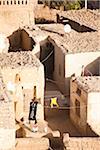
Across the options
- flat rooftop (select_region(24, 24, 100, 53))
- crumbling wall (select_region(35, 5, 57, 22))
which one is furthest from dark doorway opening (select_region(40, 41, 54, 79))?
crumbling wall (select_region(35, 5, 57, 22))

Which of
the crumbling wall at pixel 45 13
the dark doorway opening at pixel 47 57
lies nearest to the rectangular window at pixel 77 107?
the dark doorway opening at pixel 47 57

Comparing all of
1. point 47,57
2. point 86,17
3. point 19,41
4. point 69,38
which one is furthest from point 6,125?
point 86,17

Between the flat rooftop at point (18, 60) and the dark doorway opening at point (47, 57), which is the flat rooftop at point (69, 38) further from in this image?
the flat rooftop at point (18, 60)

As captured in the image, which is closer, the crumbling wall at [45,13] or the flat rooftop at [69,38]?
the flat rooftop at [69,38]

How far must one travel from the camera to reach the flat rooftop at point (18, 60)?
15609mm

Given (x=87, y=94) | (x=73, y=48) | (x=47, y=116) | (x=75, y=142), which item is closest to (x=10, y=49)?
(x=73, y=48)

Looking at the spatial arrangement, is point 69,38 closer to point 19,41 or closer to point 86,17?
point 19,41

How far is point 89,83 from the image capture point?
51.6 feet

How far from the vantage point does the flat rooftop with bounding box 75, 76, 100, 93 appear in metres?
15.2

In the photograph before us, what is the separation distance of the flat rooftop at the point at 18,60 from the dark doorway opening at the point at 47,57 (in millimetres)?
1898

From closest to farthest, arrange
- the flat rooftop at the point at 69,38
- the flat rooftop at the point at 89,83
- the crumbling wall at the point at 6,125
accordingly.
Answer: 1. the crumbling wall at the point at 6,125
2. the flat rooftop at the point at 89,83
3. the flat rooftop at the point at 69,38

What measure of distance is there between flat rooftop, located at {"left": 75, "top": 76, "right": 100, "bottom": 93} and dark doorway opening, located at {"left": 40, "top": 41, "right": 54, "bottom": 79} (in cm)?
296

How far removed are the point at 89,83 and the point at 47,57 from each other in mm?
3528

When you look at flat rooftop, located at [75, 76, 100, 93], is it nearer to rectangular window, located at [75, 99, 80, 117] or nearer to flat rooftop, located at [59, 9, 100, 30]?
rectangular window, located at [75, 99, 80, 117]
